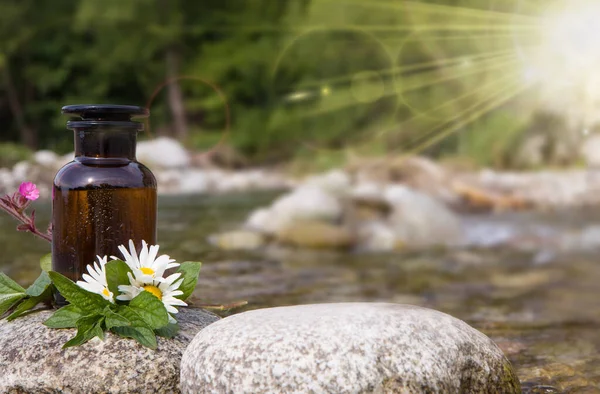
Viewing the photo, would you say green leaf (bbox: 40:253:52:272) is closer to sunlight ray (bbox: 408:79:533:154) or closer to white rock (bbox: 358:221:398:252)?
white rock (bbox: 358:221:398:252)

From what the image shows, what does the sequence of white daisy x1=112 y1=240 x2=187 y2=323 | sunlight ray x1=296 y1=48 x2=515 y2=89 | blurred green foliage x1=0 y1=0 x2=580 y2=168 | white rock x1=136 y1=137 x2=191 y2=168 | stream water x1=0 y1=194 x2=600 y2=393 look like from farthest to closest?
1. sunlight ray x1=296 y1=48 x2=515 y2=89
2. blurred green foliage x1=0 y1=0 x2=580 y2=168
3. white rock x1=136 y1=137 x2=191 y2=168
4. stream water x1=0 y1=194 x2=600 y2=393
5. white daisy x1=112 y1=240 x2=187 y2=323

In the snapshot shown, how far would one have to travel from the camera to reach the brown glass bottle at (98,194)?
2053mm

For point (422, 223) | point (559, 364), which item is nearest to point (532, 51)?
point (422, 223)

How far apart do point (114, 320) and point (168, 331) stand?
6.6 inches

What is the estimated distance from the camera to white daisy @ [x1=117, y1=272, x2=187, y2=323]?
201cm

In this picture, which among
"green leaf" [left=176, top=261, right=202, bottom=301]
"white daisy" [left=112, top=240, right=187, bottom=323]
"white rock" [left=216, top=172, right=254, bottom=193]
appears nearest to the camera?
"white daisy" [left=112, top=240, right=187, bottom=323]

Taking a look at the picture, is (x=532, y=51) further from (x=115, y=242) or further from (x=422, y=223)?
(x=115, y=242)

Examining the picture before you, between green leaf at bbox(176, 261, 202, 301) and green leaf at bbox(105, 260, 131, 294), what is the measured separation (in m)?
0.20

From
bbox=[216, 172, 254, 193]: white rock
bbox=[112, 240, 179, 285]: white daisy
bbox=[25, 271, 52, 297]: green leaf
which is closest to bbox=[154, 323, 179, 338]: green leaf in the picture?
bbox=[112, 240, 179, 285]: white daisy

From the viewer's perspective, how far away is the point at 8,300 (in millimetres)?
2195

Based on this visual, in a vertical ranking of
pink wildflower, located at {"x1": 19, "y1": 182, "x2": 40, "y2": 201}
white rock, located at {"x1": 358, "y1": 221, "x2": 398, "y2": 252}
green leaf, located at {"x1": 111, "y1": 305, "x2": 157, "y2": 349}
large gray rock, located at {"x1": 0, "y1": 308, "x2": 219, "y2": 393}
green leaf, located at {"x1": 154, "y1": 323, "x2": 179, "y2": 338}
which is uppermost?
pink wildflower, located at {"x1": 19, "y1": 182, "x2": 40, "y2": 201}

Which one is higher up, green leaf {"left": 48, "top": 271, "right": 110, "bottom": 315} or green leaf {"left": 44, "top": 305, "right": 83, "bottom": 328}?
green leaf {"left": 48, "top": 271, "right": 110, "bottom": 315}

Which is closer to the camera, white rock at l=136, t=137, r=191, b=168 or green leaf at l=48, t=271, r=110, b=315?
green leaf at l=48, t=271, r=110, b=315

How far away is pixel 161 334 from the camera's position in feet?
6.71
